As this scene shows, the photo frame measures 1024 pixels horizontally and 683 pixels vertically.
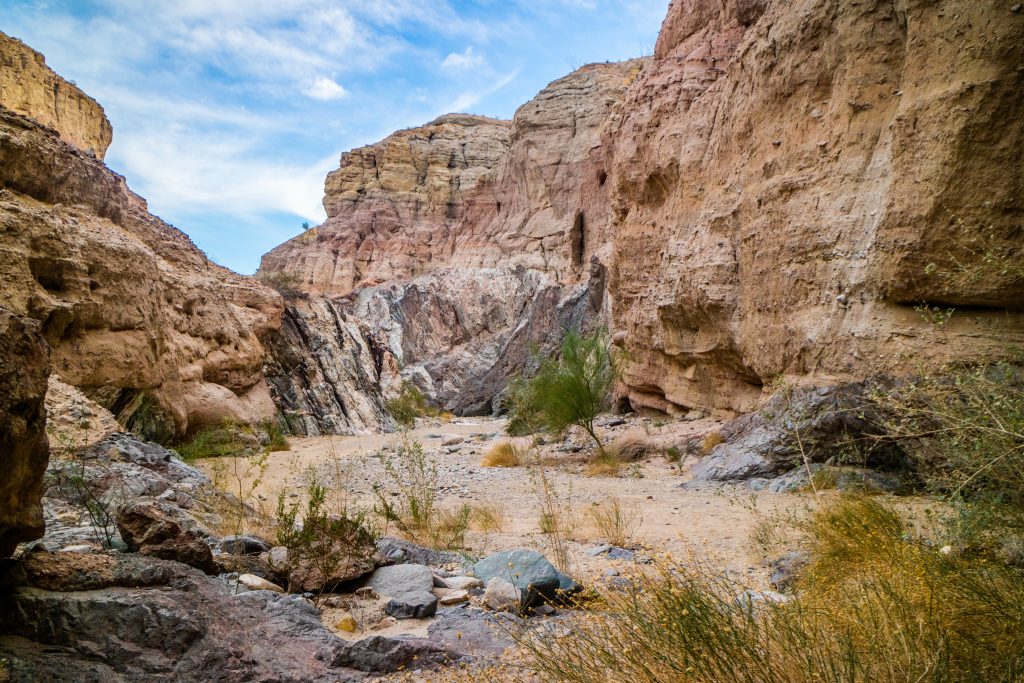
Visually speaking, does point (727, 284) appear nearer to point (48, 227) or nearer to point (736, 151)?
point (736, 151)

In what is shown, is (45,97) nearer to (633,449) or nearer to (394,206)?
(394,206)

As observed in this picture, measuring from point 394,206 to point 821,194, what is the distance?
153 feet

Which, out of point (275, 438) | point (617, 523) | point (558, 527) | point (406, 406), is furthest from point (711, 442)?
point (406, 406)

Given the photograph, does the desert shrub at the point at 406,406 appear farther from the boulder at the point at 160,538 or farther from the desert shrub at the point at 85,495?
the boulder at the point at 160,538

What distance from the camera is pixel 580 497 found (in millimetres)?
7344

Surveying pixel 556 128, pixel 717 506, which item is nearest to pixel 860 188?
pixel 717 506

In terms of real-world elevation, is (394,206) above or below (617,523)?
above

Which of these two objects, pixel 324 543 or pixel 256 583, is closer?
pixel 256 583

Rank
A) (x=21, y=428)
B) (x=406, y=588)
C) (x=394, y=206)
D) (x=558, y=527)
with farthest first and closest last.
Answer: (x=394, y=206) < (x=558, y=527) < (x=406, y=588) < (x=21, y=428)

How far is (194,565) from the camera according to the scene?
312 cm

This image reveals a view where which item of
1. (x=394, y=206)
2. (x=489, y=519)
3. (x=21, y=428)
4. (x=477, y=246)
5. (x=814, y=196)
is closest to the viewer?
(x=21, y=428)

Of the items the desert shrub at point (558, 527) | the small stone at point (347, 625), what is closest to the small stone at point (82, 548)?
the small stone at point (347, 625)

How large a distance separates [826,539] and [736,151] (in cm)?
997

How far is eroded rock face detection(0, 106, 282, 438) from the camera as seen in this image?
7.81 meters
